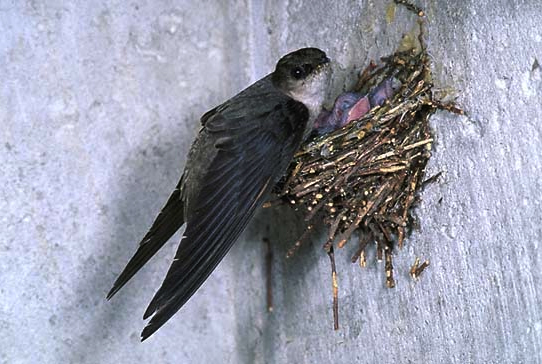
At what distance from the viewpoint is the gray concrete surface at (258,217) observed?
5.23ft

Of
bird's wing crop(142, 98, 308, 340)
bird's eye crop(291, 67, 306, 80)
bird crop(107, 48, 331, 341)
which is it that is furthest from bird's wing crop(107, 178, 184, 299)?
bird's eye crop(291, 67, 306, 80)

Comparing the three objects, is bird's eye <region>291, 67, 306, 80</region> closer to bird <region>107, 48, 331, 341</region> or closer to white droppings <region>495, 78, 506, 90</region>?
bird <region>107, 48, 331, 341</region>

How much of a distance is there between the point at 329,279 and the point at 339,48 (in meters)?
0.68

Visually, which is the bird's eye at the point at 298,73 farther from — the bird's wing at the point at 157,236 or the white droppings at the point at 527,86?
the white droppings at the point at 527,86

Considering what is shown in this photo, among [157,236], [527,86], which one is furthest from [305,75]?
[527,86]

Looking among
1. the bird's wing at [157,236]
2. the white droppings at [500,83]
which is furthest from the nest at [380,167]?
the bird's wing at [157,236]

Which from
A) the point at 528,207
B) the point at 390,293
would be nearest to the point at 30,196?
the point at 390,293

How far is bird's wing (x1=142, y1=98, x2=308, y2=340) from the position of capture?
5.76 ft

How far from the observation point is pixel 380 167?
71.3 inches

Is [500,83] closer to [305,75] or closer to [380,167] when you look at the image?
[380,167]

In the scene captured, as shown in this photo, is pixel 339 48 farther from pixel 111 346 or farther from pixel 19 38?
pixel 111 346

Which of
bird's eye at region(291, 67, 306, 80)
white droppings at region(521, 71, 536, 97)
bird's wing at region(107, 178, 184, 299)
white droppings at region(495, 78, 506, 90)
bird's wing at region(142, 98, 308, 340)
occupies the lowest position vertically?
bird's wing at region(107, 178, 184, 299)

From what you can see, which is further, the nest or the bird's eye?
the bird's eye

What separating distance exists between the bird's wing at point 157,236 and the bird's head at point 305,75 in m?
0.43
